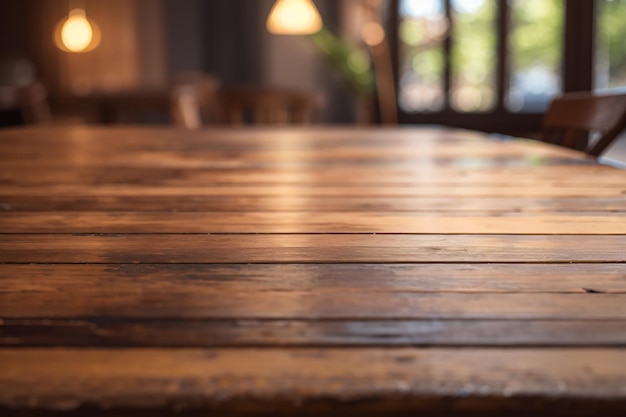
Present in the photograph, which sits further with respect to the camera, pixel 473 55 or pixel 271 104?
pixel 473 55

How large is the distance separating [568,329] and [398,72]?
5.65 metres

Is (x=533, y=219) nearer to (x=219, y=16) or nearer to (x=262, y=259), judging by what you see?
(x=262, y=259)

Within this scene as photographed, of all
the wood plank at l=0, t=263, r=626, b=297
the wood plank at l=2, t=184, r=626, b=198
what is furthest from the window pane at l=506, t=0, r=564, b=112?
the wood plank at l=0, t=263, r=626, b=297

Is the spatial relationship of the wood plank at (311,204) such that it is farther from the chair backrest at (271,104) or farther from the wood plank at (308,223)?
the chair backrest at (271,104)

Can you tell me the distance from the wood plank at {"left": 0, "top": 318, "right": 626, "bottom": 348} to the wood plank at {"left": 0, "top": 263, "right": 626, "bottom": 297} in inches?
3.0

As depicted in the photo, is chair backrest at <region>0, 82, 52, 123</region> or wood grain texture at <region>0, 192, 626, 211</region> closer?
wood grain texture at <region>0, 192, 626, 211</region>

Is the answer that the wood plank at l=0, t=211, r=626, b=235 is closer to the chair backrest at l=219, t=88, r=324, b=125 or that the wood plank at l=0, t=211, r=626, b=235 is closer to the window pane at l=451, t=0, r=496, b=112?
the chair backrest at l=219, t=88, r=324, b=125

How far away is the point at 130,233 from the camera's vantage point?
788 millimetres

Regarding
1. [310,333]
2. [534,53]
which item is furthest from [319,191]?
[534,53]

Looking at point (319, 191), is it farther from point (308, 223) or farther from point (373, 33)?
point (373, 33)

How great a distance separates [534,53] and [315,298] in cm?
570

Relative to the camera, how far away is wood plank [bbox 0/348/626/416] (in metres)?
0.36

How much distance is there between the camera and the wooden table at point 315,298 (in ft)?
1.20

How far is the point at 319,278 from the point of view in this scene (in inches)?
23.1
